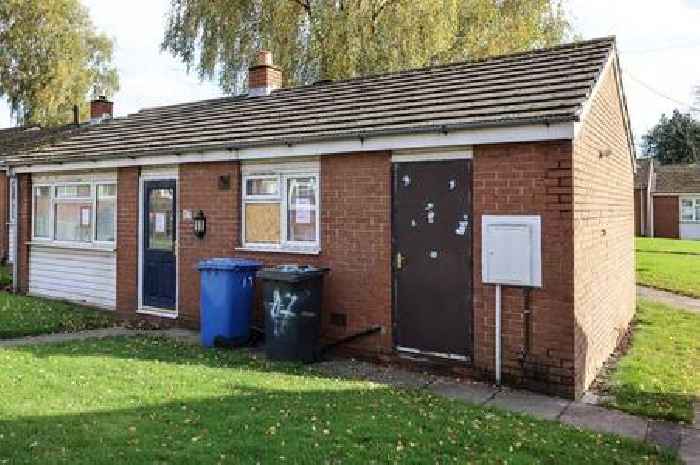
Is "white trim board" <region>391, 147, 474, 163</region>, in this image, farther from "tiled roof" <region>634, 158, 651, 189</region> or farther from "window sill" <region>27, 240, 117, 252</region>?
"tiled roof" <region>634, 158, 651, 189</region>

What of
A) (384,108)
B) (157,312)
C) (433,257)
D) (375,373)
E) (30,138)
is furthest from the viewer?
(30,138)

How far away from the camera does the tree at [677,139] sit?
2741 inches

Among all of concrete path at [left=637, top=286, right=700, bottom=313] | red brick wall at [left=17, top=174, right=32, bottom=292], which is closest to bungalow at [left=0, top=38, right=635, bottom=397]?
red brick wall at [left=17, top=174, right=32, bottom=292]

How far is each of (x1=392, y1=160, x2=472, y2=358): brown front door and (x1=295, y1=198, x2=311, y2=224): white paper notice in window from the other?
1.60m

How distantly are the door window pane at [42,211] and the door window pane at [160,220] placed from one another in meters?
3.69

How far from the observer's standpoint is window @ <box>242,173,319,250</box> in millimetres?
9281

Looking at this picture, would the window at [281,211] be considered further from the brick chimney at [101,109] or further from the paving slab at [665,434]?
the brick chimney at [101,109]

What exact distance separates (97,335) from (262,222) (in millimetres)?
3141

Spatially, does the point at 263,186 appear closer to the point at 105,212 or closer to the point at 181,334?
the point at 181,334

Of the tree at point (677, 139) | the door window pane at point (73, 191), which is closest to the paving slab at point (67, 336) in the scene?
the door window pane at point (73, 191)

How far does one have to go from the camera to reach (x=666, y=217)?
152ft

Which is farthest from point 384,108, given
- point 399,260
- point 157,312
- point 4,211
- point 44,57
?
point 44,57

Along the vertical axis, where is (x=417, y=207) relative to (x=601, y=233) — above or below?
above

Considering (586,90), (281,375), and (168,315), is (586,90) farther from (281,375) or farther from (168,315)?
(168,315)
